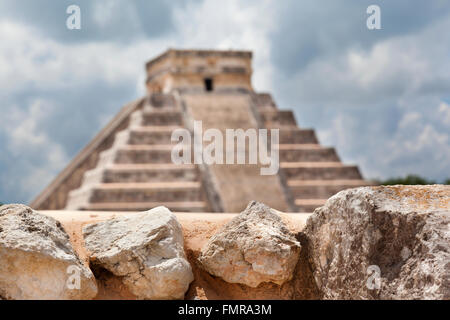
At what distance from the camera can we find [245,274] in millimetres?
5113

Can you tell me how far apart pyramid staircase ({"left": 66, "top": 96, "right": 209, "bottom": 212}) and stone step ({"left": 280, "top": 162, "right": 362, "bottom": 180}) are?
3712 mm

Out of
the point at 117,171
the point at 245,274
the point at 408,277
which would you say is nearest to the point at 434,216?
the point at 408,277

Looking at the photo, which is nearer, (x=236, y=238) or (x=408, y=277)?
(x=408, y=277)

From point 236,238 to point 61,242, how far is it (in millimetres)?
1471

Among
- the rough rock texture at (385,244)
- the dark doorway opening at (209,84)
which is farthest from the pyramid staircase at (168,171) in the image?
the rough rock texture at (385,244)

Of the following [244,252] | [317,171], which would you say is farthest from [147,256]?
[317,171]

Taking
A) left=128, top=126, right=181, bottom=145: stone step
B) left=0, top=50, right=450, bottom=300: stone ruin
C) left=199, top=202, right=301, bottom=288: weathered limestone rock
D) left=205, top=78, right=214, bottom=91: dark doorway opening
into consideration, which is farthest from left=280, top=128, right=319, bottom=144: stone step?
left=199, top=202, right=301, bottom=288: weathered limestone rock

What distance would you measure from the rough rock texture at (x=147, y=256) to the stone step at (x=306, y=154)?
58.6 feet

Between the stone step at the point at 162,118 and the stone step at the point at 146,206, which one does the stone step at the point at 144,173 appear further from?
the stone step at the point at 162,118

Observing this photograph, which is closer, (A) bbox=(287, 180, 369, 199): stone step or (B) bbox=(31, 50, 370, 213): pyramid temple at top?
(B) bbox=(31, 50, 370, 213): pyramid temple at top

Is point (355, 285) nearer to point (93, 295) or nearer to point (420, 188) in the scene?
point (420, 188)

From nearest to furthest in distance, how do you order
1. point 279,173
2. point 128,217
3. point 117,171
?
1. point 128,217
2. point 117,171
3. point 279,173

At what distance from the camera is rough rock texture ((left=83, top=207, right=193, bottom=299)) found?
16.3 ft

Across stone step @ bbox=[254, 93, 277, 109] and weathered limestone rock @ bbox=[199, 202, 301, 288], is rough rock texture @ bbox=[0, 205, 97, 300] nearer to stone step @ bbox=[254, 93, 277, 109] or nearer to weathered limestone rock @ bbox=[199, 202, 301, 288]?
weathered limestone rock @ bbox=[199, 202, 301, 288]
